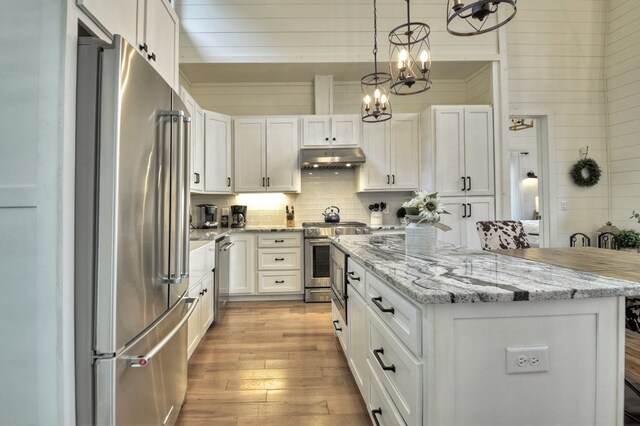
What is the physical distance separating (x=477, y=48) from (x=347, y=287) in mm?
3743

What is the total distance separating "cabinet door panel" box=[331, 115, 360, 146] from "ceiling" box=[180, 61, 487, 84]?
656mm

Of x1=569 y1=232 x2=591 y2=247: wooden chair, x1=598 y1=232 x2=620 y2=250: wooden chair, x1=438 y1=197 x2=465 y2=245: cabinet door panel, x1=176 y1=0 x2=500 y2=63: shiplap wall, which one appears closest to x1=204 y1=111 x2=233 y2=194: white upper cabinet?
x1=176 y1=0 x2=500 y2=63: shiplap wall

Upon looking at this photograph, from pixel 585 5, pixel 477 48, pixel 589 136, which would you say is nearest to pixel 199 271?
pixel 477 48

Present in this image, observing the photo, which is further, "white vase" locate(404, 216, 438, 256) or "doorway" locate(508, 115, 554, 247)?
Result: "doorway" locate(508, 115, 554, 247)

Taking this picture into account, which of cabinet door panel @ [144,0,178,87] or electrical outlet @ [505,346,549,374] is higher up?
cabinet door panel @ [144,0,178,87]

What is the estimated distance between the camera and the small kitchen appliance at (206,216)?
13.8 feet

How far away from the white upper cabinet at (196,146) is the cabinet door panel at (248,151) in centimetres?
52

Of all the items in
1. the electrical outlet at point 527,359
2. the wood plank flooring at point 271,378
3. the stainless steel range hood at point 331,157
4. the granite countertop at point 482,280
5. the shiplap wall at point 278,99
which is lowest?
the wood plank flooring at point 271,378

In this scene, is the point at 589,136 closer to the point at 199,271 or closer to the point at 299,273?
the point at 299,273

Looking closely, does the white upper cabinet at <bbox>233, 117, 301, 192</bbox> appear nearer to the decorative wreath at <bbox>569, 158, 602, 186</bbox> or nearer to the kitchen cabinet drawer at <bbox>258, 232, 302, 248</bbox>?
the kitchen cabinet drawer at <bbox>258, 232, 302, 248</bbox>

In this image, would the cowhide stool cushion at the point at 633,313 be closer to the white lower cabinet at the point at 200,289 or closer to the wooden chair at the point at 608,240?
the white lower cabinet at the point at 200,289

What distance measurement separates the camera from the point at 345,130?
14.3 ft

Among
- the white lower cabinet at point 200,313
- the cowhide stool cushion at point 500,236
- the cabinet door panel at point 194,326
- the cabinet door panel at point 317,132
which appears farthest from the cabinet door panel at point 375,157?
the cabinet door panel at point 194,326

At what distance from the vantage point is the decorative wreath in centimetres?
448
